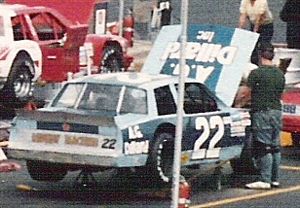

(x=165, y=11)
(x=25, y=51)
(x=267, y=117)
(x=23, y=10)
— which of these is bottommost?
(x=165, y=11)

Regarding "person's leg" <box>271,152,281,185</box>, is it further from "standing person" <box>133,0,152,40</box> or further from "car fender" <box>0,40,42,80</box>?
"standing person" <box>133,0,152,40</box>

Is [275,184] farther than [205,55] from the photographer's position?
No

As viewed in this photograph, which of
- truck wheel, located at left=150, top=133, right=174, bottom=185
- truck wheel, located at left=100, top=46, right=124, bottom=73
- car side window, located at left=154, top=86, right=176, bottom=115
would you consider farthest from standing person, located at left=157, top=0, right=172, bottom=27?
truck wheel, located at left=150, top=133, right=174, bottom=185

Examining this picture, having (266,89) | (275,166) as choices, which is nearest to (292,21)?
(266,89)

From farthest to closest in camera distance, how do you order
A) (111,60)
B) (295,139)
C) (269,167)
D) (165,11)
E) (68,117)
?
1. (165,11)
2. (111,60)
3. (295,139)
4. (269,167)
5. (68,117)

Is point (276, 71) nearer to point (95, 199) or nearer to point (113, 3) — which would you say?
point (95, 199)

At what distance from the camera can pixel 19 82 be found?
754 inches

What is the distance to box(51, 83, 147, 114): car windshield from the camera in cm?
1291

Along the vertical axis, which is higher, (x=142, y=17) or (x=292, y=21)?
(x=292, y=21)

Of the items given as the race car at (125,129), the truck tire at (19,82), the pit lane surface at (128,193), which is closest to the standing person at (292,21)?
the truck tire at (19,82)

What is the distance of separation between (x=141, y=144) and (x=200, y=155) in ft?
3.37

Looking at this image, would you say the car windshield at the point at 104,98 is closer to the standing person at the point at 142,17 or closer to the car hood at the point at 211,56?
the car hood at the point at 211,56

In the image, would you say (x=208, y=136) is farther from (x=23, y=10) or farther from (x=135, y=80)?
(x=23, y=10)

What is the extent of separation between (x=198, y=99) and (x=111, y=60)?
8.52 m
